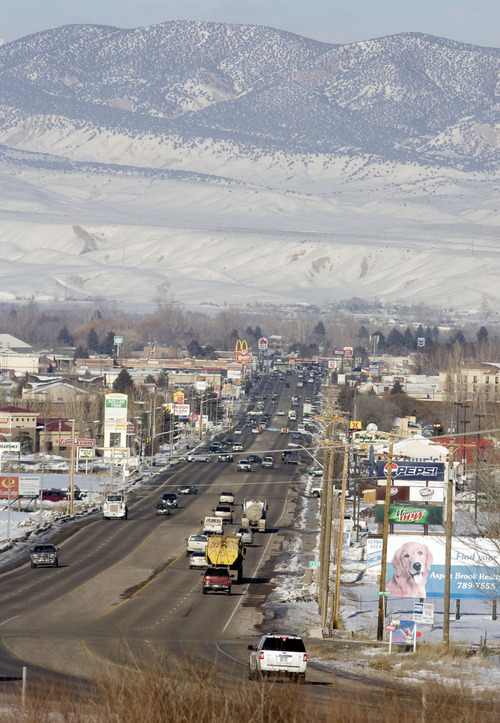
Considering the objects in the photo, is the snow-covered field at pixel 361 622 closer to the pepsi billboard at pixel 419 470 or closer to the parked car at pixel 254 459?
the pepsi billboard at pixel 419 470

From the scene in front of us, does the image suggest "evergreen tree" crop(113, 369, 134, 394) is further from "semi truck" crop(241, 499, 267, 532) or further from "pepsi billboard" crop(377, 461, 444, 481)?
"pepsi billboard" crop(377, 461, 444, 481)

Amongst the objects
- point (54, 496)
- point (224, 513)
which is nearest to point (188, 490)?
point (54, 496)

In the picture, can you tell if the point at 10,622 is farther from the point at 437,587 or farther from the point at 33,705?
the point at 33,705

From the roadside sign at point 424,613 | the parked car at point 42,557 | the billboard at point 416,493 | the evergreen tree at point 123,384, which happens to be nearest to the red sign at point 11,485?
the parked car at point 42,557

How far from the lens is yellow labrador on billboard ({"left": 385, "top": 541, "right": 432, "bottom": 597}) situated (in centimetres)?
5494

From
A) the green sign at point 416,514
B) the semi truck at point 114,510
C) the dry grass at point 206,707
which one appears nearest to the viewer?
the dry grass at point 206,707

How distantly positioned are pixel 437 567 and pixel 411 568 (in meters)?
1.02

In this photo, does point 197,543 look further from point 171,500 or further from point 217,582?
point 171,500

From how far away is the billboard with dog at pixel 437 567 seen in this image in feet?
177

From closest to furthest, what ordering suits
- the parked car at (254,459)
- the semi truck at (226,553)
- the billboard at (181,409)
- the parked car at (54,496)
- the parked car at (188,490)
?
the semi truck at (226,553)
the parked car at (188,490)
the parked car at (54,496)
the parked car at (254,459)
the billboard at (181,409)

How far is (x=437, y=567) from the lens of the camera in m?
55.4

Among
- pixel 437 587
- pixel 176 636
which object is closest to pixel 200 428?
pixel 437 587

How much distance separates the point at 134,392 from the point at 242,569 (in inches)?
4773

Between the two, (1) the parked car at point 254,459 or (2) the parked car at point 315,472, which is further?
(1) the parked car at point 254,459
